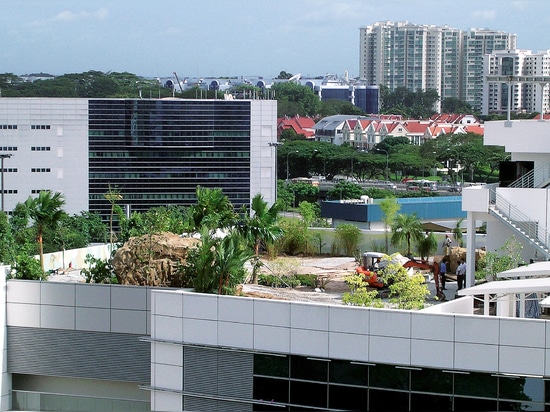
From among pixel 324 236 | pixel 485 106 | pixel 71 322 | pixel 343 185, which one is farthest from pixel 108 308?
pixel 485 106

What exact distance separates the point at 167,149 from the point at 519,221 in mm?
60785

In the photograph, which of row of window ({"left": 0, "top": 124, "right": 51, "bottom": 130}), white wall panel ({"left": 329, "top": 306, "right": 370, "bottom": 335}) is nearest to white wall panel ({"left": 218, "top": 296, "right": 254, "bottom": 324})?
white wall panel ({"left": 329, "top": 306, "right": 370, "bottom": 335})

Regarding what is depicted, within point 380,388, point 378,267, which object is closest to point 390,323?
point 380,388

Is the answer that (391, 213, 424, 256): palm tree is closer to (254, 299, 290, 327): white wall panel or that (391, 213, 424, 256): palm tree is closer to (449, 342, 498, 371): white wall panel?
(254, 299, 290, 327): white wall panel

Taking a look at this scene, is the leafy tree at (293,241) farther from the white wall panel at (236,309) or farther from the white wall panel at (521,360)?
the white wall panel at (521,360)

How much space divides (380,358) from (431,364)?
2.20 feet

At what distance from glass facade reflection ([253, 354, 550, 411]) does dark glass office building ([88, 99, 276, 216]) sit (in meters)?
65.2

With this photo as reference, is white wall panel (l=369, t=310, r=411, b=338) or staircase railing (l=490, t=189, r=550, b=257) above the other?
staircase railing (l=490, t=189, r=550, b=257)

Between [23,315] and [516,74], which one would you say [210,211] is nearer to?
[23,315]

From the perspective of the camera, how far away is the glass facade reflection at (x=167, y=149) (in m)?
81.8

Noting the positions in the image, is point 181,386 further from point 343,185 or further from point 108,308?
point 343,185

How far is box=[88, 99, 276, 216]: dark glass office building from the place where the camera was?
268 feet

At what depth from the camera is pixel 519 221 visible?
23.4 meters

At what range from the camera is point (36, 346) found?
18.8m
